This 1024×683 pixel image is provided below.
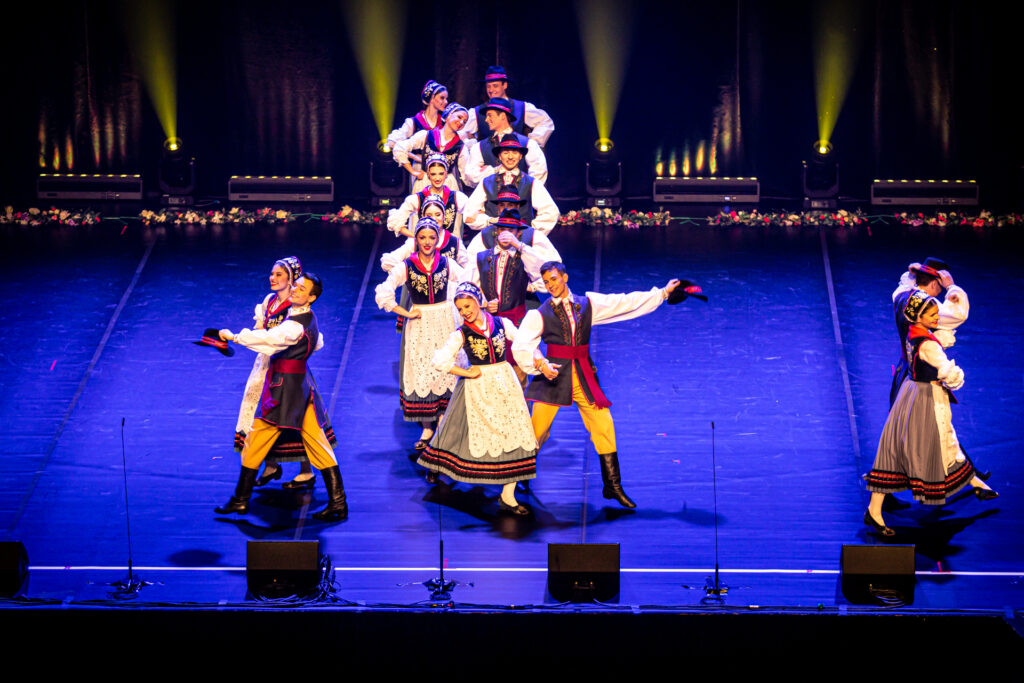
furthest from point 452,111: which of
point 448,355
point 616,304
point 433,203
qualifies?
point 448,355

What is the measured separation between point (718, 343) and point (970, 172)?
3754mm

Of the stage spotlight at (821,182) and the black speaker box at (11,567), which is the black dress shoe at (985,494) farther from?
the stage spotlight at (821,182)

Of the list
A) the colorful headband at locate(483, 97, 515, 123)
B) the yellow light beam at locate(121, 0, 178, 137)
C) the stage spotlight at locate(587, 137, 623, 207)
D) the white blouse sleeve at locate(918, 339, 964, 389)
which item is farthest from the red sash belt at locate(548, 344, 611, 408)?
the yellow light beam at locate(121, 0, 178, 137)

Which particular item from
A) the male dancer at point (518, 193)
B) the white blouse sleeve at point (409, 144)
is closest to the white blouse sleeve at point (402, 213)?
the male dancer at point (518, 193)

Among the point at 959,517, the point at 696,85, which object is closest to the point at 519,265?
the point at 959,517

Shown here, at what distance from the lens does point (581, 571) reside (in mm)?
5793

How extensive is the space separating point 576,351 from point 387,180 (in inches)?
193

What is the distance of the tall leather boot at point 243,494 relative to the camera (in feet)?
21.8

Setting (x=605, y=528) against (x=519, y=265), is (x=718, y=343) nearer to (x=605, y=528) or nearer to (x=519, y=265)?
(x=519, y=265)

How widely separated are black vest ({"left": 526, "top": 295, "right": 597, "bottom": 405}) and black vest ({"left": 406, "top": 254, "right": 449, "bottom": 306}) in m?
0.83

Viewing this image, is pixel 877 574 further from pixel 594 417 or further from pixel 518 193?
pixel 518 193

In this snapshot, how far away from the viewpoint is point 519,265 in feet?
24.4

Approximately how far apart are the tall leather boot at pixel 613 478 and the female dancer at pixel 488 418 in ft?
1.24

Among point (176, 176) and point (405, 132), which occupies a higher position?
point (405, 132)
